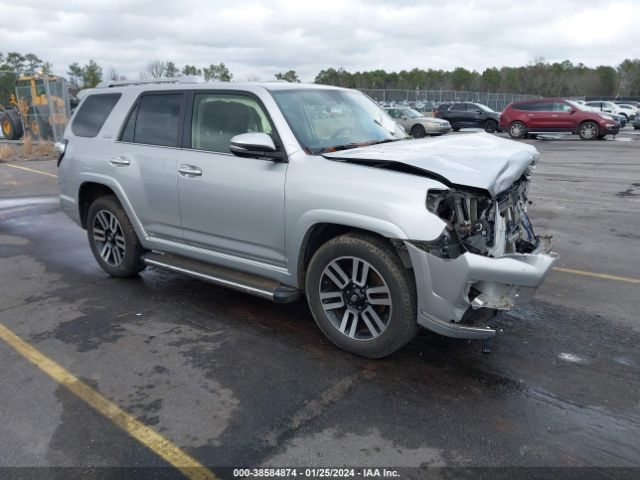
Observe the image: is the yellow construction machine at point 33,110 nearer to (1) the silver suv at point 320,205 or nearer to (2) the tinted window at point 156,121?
(2) the tinted window at point 156,121

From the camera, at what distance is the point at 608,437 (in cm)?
295

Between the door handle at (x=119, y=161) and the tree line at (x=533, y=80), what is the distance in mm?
79088

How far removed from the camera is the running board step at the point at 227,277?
4.10 metres

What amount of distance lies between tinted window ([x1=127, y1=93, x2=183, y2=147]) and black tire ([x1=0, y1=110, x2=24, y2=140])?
22.5 m

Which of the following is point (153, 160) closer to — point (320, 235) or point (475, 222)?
point (320, 235)

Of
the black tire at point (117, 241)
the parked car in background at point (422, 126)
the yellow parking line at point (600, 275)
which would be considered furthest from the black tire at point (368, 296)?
the parked car in background at point (422, 126)

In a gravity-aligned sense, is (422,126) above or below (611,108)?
below

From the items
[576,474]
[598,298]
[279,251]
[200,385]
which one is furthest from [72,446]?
[598,298]

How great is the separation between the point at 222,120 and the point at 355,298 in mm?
1948

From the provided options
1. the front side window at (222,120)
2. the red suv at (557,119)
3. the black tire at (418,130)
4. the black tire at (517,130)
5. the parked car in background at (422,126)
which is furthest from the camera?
the black tire at (418,130)

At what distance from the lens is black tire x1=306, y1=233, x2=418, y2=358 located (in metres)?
3.53

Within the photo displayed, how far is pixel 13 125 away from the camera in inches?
953

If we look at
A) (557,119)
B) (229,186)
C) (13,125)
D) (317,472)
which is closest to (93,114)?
(229,186)

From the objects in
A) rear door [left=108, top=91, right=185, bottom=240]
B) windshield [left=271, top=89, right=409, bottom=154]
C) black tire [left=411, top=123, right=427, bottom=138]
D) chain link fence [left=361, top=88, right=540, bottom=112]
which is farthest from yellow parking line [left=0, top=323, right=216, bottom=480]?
A: chain link fence [left=361, top=88, right=540, bottom=112]
